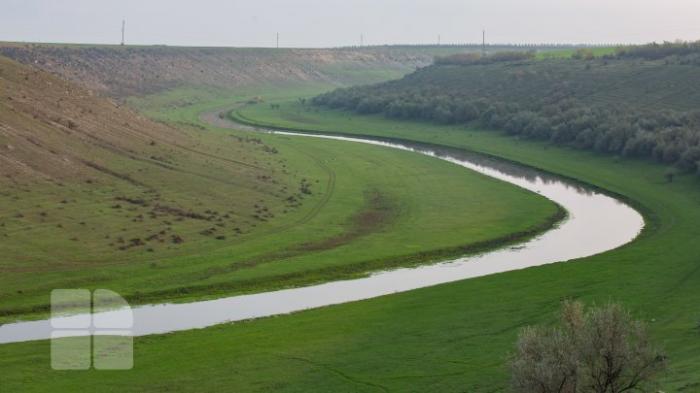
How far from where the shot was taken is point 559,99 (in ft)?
344

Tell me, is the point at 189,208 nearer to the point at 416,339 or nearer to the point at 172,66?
the point at 416,339

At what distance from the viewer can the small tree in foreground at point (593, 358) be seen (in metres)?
22.4

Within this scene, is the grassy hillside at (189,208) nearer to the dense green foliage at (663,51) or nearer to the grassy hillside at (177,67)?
the dense green foliage at (663,51)

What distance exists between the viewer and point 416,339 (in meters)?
34.1

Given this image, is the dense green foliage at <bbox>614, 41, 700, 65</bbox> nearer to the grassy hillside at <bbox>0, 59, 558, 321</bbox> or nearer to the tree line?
the tree line

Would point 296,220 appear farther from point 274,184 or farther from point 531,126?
point 531,126

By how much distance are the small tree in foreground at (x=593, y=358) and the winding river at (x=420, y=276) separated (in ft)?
55.3

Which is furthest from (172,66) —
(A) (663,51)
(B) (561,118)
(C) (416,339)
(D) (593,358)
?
(D) (593,358)

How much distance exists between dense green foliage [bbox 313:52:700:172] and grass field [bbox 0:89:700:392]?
27899 mm

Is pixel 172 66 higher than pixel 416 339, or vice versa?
pixel 172 66

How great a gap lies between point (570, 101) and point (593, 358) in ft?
259

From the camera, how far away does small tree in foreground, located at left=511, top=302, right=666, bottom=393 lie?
883 inches

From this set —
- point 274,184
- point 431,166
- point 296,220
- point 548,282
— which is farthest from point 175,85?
point 548,282

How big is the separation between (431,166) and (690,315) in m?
44.5
